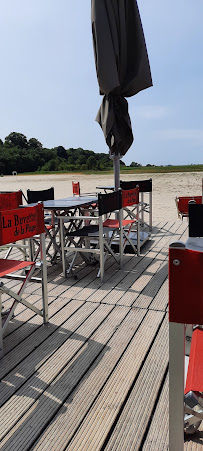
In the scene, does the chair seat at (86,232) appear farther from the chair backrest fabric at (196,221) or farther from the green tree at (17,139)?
the green tree at (17,139)

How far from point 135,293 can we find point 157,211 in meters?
6.81

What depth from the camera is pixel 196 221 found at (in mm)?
2029

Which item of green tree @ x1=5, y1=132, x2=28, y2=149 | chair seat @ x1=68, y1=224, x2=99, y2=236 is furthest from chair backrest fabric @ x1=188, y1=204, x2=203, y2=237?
green tree @ x1=5, y1=132, x2=28, y2=149

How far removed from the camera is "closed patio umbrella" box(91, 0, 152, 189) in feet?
13.7

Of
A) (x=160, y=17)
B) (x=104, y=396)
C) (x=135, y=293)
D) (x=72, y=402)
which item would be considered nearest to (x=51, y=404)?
(x=72, y=402)

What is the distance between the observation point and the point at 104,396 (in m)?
1.85

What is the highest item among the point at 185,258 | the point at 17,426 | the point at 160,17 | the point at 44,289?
the point at 160,17

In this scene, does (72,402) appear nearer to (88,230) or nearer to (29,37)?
(88,230)

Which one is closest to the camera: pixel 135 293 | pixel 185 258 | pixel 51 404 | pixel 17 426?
pixel 185 258

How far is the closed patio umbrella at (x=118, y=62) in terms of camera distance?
4184mm

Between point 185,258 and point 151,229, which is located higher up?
point 185,258

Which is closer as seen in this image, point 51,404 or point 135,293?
point 51,404

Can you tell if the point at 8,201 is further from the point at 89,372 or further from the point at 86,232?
the point at 89,372

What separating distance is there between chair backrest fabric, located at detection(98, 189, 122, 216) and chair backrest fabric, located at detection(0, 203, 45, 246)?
113cm
